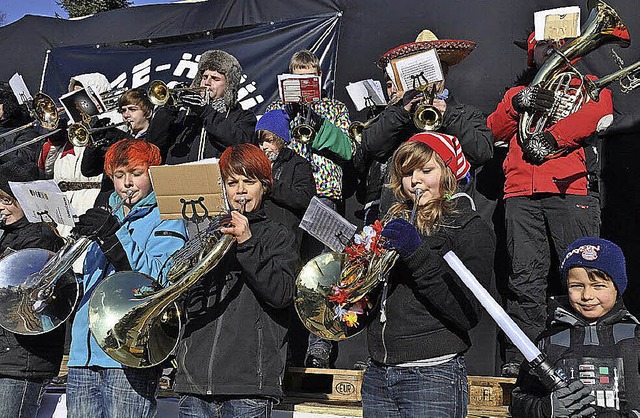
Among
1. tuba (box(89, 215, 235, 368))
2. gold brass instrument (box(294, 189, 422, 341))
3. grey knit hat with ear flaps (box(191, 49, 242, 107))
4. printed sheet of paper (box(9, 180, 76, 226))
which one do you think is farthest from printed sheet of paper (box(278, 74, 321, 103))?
tuba (box(89, 215, 235, 368))

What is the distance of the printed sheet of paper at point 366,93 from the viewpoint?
546 cm

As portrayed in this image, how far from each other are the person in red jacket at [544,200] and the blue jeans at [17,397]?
2.67 meters

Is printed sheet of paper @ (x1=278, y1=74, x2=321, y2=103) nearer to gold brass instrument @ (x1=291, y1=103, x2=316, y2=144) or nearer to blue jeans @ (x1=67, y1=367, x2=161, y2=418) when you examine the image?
gold brass instrument @ (x1=291, y1=103, x2=316, y2=144)

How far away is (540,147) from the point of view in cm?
477

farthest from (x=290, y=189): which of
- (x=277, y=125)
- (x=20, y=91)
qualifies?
(x=20, y=91)

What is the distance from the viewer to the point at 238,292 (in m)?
3.56

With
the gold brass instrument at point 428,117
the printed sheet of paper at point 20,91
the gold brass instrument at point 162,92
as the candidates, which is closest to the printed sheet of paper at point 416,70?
the gold brass instrument at point 428,117

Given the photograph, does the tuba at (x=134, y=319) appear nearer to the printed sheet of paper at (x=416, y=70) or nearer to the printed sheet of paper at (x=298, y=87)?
the printed sheet of paper at (x=298, y=87)

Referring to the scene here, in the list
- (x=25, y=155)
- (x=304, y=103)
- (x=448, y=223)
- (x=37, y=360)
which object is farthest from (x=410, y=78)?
(x=25, y=155)

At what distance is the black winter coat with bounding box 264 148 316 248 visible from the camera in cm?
482

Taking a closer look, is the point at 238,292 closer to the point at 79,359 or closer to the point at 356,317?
the point at 356,317

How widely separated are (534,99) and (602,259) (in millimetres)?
1750

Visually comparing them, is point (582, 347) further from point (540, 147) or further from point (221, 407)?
point (540, 147)

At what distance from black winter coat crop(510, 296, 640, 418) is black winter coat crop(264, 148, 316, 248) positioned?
194 centimetres
